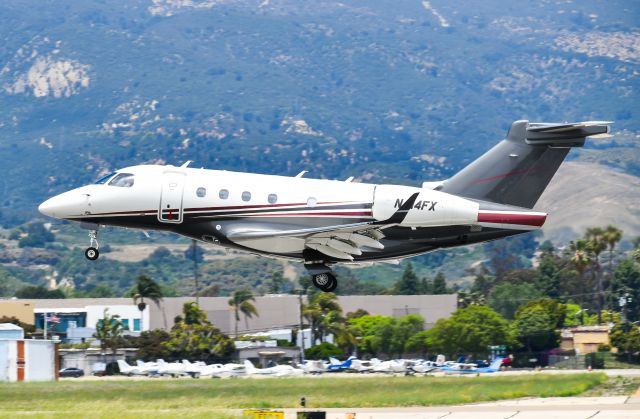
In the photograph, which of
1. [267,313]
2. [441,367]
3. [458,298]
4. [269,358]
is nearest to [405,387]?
[441,367]

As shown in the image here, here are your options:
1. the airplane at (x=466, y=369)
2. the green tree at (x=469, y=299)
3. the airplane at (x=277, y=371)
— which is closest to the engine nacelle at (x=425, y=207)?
the airplane at (x=277, y=371)

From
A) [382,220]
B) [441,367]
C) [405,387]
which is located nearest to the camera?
[382,220]

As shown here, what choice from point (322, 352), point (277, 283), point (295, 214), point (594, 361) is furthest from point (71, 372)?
point (277, 283)

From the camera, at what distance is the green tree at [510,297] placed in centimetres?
11000

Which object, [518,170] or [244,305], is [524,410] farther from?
[244,305]

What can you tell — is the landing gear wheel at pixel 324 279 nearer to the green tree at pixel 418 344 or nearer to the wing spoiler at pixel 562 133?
the wing spoiler at pixel 562 133

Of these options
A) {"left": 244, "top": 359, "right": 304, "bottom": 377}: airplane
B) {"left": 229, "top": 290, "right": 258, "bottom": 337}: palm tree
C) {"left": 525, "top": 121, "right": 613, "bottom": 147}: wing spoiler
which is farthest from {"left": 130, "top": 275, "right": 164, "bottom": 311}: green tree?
{"left": 525, "top": 121, "right": 613, "bottom": 147}: wing spoiler

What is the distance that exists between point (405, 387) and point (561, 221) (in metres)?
132

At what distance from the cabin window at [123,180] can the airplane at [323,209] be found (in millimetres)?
46

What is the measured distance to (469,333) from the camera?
90.2 metres

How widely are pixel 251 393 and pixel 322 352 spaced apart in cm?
3516

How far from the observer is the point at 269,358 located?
86.8 m

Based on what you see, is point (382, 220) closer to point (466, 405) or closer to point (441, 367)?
point (466, 405)

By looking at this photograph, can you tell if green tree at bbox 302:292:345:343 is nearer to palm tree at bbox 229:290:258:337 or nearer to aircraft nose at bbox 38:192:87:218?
palm tree at bbox 229:290:258:337
